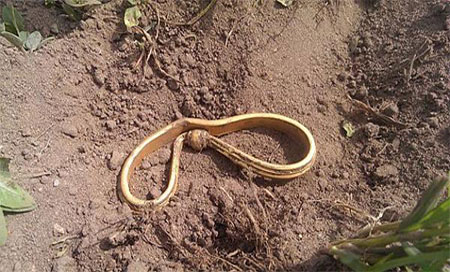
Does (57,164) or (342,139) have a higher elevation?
(342,139)

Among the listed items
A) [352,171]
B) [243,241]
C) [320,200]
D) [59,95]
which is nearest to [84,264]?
[243,241]

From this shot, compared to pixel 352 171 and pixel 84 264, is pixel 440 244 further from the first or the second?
pixel 84 264

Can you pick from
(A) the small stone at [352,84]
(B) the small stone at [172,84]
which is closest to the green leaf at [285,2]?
(A) the small stone at [352,84]

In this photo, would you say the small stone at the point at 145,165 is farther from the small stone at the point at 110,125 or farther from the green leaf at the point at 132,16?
the green leaf at the point at 132,16

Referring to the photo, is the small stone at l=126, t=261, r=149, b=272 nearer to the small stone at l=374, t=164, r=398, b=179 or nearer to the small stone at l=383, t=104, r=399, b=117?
the small stone at l=374, t=164, r=398, b=179

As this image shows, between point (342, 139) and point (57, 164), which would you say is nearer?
point (57, 164)

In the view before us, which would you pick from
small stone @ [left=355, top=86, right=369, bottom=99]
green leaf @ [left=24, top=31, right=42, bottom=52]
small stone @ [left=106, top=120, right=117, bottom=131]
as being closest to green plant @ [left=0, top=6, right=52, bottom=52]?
green leaf @ [left=24, top=31, right=42, bottom=52]

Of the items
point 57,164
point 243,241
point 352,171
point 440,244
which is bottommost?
point 57,164
